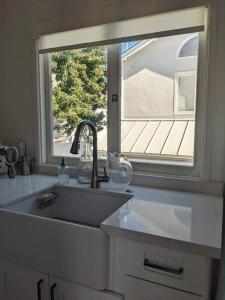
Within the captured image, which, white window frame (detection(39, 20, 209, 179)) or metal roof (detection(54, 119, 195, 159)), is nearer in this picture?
white window frame (detection(39, 20, 209, 179))

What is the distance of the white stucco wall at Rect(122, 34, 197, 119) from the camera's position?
4.58 feet

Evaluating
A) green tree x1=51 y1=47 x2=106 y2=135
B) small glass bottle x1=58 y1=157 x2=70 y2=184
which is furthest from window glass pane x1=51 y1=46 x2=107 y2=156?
small glass bottle x1=58 y1=157 x2=70 y2=184

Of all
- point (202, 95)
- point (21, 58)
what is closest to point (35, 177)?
point (21, 58)

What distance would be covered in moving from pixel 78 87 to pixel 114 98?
289mm

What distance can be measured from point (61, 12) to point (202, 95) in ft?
3.35

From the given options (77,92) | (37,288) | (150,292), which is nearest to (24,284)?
(37,288)

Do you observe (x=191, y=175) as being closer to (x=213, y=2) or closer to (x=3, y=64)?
(x=213, y=2)

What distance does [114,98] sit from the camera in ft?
5.10

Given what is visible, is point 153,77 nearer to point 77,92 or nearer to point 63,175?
point 77,92

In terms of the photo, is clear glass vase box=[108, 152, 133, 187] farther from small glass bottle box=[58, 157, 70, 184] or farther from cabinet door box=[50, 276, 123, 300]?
cabinet door box=[50, 276, 123, 300]

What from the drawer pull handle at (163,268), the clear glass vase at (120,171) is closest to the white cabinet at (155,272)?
the drawer pull handle at (163,268)

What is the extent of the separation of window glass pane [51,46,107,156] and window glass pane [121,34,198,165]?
0.15 m

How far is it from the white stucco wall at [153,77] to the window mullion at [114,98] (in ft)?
0.13

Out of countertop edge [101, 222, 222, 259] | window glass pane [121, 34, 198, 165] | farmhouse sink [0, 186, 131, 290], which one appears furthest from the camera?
window glass pane [121, 34, 198, 165]
